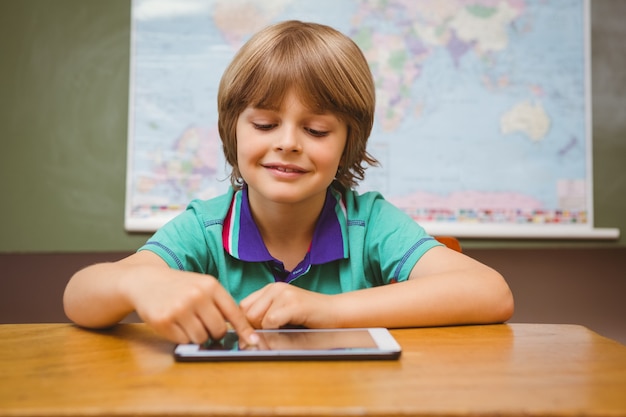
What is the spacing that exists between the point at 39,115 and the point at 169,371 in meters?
1.79

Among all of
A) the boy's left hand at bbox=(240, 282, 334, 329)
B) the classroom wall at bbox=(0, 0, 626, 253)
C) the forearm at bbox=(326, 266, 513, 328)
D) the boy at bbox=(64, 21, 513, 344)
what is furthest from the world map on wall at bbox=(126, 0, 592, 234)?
the boy's left hand at bbox=(240, 282, 334, 329)

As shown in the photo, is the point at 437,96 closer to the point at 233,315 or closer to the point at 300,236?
the point at 300,236

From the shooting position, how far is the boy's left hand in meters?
0.63

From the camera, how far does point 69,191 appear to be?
1.96 m

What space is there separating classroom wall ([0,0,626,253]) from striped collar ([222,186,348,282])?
106cm

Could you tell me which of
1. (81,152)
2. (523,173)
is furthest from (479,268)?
(81,152)

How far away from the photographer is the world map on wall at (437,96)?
198 cm

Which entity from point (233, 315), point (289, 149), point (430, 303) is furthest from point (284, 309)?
point (289, 149)

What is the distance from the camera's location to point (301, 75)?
2.91 feet

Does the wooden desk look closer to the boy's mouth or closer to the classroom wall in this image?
the boy's mouth

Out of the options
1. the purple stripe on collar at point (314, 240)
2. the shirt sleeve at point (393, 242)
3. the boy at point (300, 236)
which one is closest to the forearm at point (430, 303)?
the boy at point (300, 236)

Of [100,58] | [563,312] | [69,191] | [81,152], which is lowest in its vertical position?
Result: [563,312]

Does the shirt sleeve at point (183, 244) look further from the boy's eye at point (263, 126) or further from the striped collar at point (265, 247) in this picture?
the boy's eye at point (263, 126)

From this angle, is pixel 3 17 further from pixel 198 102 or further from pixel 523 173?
pixel 523 173
